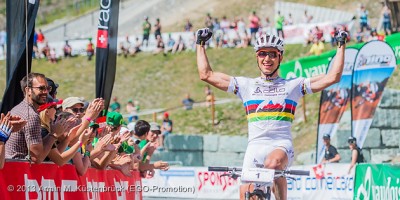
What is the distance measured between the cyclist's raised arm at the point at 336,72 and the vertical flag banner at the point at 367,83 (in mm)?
13183

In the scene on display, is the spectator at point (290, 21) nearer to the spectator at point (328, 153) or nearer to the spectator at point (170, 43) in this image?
the spectator at point (170, 43)

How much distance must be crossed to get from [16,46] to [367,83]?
14.9m

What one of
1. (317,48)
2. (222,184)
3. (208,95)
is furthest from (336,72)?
(208,95)

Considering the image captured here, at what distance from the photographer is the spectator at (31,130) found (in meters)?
10.0

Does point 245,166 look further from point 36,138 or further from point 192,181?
point 192,181

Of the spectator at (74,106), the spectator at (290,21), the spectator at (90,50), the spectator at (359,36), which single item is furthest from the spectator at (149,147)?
the spectator at (90,50)

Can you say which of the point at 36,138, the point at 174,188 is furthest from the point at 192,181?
the point at 36,138

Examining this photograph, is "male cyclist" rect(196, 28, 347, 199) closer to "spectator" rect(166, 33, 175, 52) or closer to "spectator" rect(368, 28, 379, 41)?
"spectator" rect(368, 28, 379, 41)

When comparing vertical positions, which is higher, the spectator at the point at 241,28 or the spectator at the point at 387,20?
the spectator at the point at 241,28

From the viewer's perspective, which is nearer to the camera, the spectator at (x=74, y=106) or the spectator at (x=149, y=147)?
the spectator at (x=74, y=106)

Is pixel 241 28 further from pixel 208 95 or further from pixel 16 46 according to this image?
pixel 16 46

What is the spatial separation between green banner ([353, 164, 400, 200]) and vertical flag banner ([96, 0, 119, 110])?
6299 millimetres

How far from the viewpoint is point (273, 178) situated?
10906mm

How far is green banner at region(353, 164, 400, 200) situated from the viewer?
768 inches
